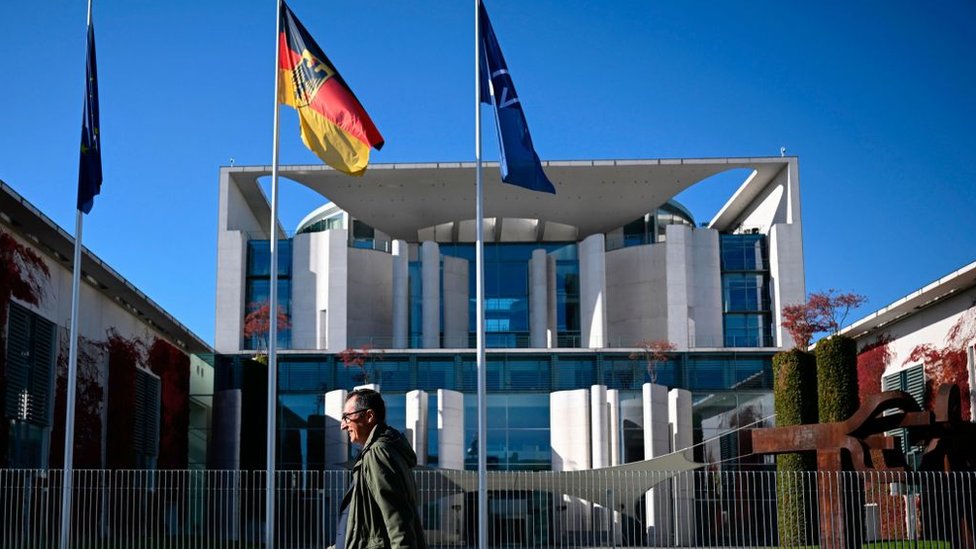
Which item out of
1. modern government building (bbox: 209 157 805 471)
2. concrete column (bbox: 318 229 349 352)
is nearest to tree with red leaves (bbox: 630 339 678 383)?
modern government building (bbox: 209 157 805 471)

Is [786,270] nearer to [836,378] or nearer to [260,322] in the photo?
[836,378]

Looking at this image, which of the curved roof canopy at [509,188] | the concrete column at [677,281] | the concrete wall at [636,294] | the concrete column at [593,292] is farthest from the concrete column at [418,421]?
the concrete wall at [636,294]

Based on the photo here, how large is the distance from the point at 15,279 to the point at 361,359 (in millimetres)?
15693

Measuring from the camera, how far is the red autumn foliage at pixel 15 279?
24620mm

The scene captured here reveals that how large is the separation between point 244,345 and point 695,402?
16835 millimetres

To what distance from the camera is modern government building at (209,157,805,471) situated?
39000mm

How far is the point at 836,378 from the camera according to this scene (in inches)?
1184

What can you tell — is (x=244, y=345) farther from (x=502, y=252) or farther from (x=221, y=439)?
(x=502, y=252)

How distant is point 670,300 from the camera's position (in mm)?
45812

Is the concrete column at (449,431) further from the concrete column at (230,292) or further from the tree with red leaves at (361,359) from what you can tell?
the concrete column at (230,292)

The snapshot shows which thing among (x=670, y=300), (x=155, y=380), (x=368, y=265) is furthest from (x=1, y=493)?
(x=670, y=300)

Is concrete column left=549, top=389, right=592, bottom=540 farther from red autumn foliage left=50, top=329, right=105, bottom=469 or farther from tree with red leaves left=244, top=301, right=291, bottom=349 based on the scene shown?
red autumn foliage left=50, top=329, right=105, bottom=469

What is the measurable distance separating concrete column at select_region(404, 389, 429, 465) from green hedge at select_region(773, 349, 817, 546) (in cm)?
1124

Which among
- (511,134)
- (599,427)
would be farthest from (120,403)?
(511,134)
